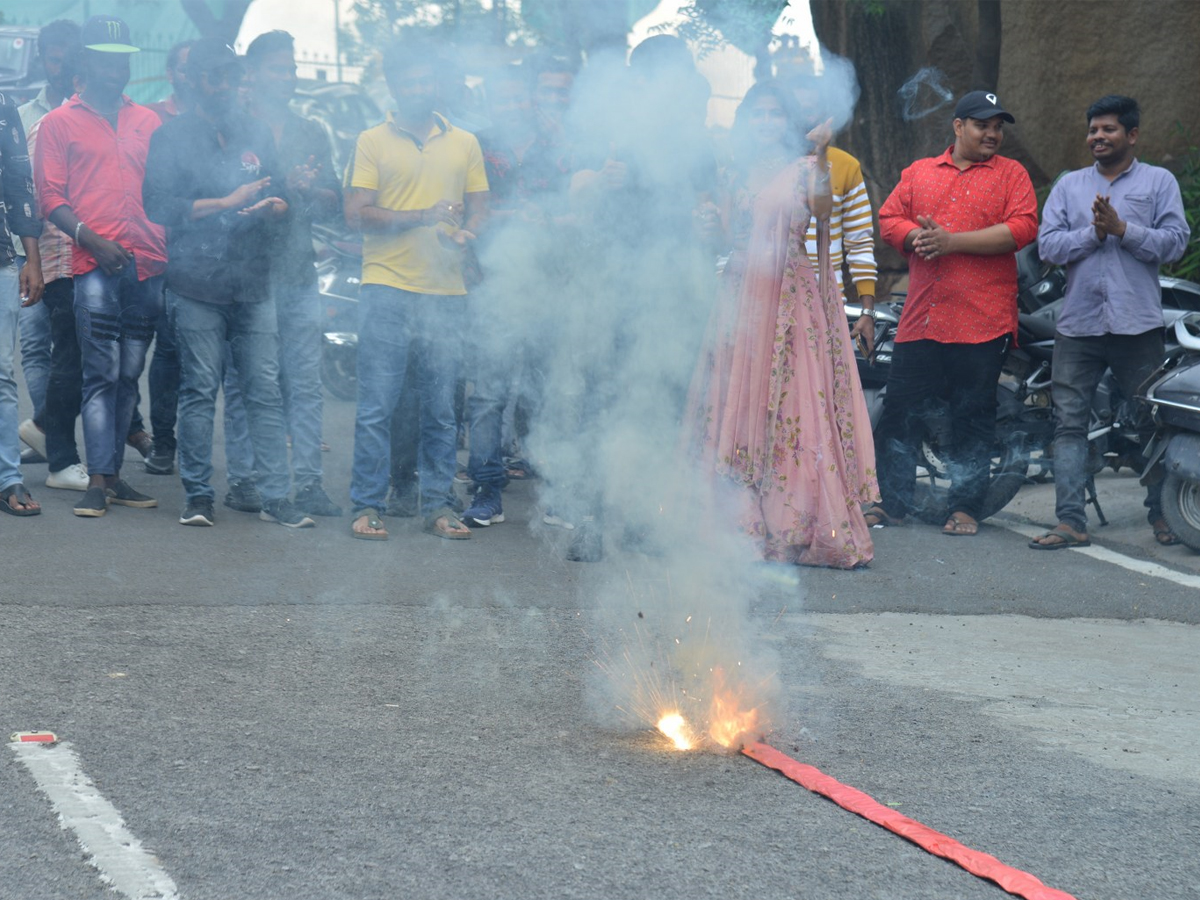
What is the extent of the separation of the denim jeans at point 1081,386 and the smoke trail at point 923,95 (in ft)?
18.0

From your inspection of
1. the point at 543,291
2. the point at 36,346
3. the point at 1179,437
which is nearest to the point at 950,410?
the point at 1179,437

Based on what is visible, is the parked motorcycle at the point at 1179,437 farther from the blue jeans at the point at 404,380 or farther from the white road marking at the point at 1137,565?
the blue jeans at the point at 404,380

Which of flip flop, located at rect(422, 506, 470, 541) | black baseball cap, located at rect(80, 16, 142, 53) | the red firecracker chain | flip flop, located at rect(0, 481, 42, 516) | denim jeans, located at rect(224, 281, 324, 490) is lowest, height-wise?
flip flop, located at rect(422, 506, 470, 541)

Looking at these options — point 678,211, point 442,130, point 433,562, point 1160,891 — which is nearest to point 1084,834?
point 1160,891

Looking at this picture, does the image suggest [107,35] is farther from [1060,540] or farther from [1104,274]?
[1060,540]

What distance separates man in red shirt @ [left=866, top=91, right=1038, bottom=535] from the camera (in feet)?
21.7

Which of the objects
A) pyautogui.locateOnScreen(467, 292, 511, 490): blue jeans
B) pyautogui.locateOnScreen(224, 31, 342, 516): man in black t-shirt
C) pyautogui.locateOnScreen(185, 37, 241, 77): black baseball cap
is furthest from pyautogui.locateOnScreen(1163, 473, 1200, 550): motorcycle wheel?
pyautogui.locateOnScreen(185, 37, 241, 77): black baseball cap

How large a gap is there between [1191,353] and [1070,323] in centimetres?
58

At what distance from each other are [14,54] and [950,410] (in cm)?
449

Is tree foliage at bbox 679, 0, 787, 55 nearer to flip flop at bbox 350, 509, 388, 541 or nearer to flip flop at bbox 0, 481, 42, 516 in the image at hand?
flip flop at bbox 350, 509, 388, 541

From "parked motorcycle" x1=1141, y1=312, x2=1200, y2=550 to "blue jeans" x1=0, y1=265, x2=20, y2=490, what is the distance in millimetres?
5102

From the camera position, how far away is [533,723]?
3.67 metres

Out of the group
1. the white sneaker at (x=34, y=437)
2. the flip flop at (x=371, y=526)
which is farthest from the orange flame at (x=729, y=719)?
the white sneaker at (x=34, y=437)

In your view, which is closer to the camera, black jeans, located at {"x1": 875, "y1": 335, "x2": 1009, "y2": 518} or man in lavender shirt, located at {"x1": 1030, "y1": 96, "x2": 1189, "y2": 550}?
man in lavender shirt, located at {"x1": 1030, "y1": 96, "x2": 1189, "y2": 550}
